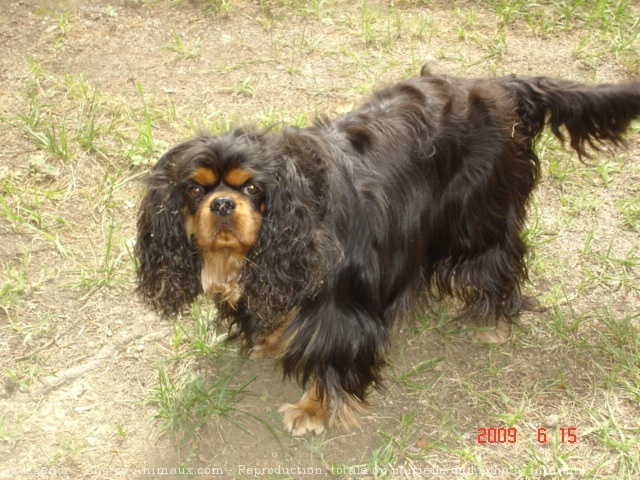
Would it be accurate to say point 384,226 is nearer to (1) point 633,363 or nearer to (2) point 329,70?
(1) point 633,363

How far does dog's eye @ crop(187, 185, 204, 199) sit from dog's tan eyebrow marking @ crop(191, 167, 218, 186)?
0.03m

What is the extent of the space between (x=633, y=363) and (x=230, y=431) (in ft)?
7.21

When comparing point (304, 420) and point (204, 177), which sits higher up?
point (204, 177)

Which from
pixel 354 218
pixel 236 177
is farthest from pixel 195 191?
pixel 354 218

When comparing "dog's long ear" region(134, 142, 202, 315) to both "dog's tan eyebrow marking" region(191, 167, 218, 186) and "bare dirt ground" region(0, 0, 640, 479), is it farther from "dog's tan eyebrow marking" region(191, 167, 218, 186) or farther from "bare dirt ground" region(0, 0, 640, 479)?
"bare dirt ground" region(0, 0, 640, 479)

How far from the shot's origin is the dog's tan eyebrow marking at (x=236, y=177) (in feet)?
9.30

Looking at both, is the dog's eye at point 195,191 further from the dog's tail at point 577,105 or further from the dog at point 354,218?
the dog's tail at point 577,105

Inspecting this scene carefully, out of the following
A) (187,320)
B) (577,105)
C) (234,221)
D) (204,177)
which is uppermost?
(577,105)

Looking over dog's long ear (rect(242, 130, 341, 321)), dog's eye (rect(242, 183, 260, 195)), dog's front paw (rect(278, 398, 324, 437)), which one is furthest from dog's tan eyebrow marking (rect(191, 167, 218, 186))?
dog's front paw (rect(278, 398, 324, 437))

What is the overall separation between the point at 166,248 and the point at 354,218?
82 cm

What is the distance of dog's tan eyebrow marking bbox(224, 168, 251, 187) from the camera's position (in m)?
2.83

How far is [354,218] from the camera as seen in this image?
317 centimetres

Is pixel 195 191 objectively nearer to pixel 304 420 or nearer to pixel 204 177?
pixel 204 177

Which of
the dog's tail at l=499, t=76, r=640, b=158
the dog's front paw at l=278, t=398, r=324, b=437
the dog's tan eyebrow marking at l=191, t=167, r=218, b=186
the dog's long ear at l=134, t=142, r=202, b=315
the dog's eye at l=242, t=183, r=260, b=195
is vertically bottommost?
the dog's front paw at l=278, t=398, r=324, b=437
